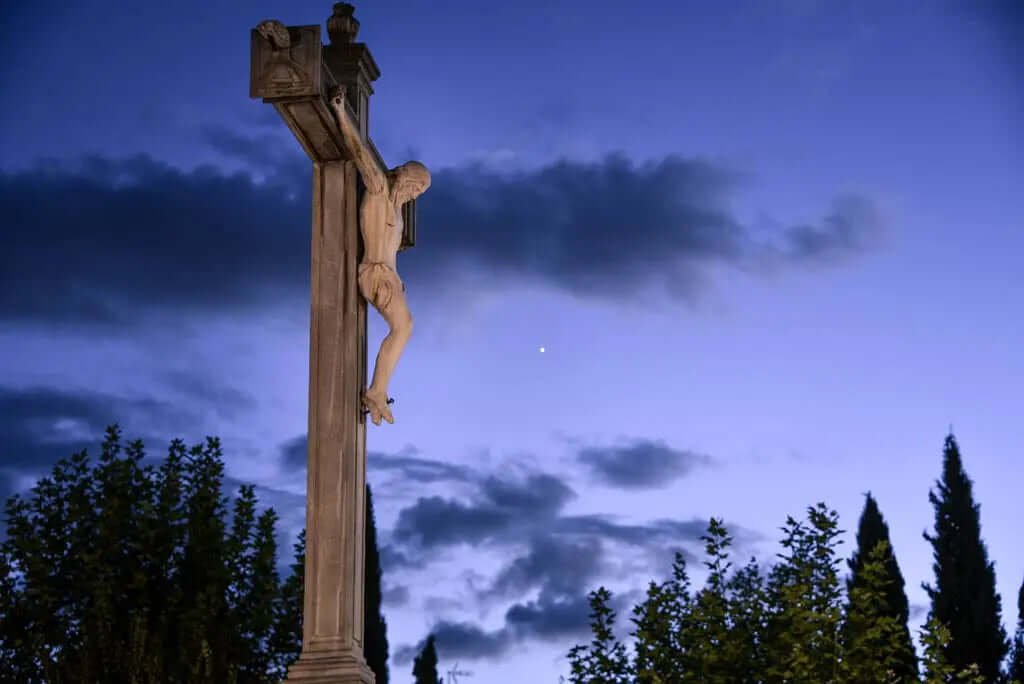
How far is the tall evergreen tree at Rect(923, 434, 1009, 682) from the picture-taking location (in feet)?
106

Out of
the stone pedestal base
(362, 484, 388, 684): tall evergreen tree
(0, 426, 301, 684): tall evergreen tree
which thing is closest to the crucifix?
the stone pedestal base

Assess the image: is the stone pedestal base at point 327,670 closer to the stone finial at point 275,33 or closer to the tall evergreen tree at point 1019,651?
the stone finial at point 275,33

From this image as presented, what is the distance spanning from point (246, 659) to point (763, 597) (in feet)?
18.7

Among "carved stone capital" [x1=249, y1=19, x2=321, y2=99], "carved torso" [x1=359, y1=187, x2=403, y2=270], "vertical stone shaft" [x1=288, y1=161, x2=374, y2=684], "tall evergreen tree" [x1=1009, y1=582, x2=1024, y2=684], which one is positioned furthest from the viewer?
"tall evergreen tree" [x1=1009, y1=582, x2=1024, y2=684]

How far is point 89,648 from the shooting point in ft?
44.4

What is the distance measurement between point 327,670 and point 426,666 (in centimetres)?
3619

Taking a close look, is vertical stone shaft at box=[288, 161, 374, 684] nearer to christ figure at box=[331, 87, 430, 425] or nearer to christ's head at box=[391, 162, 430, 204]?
christ figure at box=[331, 87, 430, 425]

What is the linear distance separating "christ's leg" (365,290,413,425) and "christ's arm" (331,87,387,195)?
28.3 inches

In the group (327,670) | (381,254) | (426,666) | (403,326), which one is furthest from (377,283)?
(426,666)

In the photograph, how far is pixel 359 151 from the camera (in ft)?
29.9

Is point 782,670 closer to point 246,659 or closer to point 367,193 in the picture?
point 246,659

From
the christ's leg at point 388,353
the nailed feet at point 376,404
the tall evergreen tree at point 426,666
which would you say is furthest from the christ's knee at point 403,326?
the tall evergreen tree at point 426,666

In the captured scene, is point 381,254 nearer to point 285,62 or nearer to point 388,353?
point 388,353

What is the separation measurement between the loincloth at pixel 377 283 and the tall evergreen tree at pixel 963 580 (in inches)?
999
